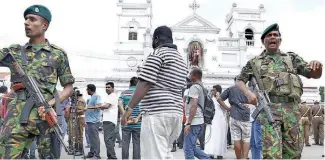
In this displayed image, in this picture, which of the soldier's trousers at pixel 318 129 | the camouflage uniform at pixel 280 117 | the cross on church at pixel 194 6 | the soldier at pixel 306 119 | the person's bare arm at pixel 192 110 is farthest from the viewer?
the cross on church at pixel 194 6

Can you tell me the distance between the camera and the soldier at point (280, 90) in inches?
150

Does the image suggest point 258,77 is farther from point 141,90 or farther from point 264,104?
point 141,90

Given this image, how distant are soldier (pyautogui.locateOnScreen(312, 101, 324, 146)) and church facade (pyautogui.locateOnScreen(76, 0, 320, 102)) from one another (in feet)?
84.0

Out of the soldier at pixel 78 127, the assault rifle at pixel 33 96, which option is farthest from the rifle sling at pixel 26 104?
the soldier at pixel 78 127

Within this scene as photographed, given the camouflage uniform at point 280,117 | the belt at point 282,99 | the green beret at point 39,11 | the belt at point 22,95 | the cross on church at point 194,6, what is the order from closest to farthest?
the belt at point 22,95 → the green beret at point 39,11 → the camouflage uniform at point 280,117 → the belt at point 282,99 → the cross on church at point 194,6

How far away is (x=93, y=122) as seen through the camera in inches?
330

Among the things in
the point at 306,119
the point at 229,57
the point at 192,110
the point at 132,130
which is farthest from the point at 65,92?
the point at 229,57

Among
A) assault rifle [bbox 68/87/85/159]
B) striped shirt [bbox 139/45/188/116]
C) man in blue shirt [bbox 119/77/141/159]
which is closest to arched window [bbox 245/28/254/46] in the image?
assault rifle [bbox 68/87/85/159]

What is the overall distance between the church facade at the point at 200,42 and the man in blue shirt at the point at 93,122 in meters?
29.9

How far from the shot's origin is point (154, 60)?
341 centimetres

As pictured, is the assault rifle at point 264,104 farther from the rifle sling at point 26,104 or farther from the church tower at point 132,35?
the church tower at point 132,35

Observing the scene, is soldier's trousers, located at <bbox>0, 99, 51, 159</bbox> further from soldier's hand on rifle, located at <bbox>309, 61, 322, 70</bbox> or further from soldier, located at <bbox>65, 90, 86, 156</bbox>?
soldier, located at <bbox>65, 90, 86, 156</bbox>

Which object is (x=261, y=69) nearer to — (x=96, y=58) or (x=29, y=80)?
(x=29, y=80)

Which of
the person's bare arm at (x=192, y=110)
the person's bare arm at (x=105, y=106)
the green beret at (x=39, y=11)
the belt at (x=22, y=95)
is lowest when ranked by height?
the person's bare arm at (x=105, y=106)
